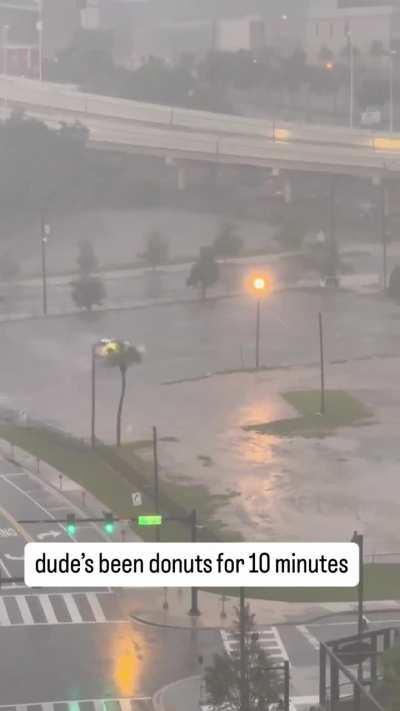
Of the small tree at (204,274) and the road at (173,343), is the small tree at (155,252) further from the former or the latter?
the road at (173,343)

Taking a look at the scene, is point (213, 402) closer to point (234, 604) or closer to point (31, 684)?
point (234, 604)

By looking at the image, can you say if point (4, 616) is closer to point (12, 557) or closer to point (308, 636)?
point (12, 557)

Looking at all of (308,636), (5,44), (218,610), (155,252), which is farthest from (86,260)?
(5,44)

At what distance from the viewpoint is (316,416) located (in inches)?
1460

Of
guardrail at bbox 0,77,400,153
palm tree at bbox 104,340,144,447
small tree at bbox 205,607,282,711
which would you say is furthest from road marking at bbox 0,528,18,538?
guardrail at bbox 0,77,400,153

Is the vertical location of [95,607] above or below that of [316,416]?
below

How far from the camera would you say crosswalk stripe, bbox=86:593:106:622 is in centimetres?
2345

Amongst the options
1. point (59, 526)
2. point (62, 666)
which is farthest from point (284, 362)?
point (62, 666)

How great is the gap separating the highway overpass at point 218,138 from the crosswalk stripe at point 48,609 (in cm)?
4866

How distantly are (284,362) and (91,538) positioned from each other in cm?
1828

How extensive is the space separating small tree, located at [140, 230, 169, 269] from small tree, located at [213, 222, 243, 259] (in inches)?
75.6

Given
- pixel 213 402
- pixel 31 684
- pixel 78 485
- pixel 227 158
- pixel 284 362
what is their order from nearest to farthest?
pixel 31 684
pixel 78 485
pixel 213 402
pixel 284 362
pixel 227 158

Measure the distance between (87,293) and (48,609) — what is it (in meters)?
29.2

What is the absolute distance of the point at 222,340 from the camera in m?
47.8
